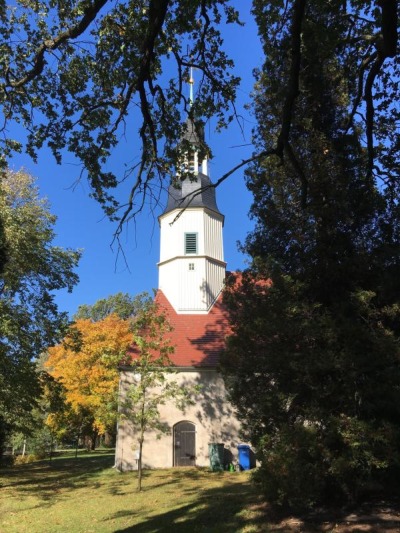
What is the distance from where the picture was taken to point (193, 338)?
23.3m

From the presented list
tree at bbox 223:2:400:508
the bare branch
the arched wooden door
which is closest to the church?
the arched wooden door

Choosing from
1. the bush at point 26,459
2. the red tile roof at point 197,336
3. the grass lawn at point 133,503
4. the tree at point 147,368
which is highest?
the red tile roof at point 197,336

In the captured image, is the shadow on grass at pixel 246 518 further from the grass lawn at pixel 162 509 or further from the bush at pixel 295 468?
the bush at pixel 295 468

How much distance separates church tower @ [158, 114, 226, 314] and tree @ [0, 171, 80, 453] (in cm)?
742

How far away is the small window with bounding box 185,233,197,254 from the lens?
25609mm

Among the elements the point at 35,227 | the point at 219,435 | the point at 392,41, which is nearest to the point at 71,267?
the point at 35,227

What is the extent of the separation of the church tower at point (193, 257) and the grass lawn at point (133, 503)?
9064mm

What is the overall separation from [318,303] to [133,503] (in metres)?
8.04

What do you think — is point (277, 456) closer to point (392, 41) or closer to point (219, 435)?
point (392, 41)

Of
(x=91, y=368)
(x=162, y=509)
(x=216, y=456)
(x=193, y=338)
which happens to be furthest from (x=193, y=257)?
(x=162, y=509)

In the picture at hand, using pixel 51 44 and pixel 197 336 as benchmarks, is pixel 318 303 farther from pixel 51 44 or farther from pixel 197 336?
pixel 197 336

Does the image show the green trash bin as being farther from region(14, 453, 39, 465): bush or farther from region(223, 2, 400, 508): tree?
region(14, 453, 39, 465): bush

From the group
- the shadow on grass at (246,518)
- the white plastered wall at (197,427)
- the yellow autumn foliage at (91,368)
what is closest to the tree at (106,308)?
the yellow autumn foliage at (91,368)

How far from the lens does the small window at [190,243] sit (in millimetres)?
25609
